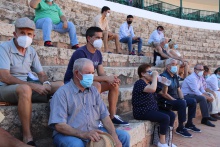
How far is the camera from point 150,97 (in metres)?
4.05

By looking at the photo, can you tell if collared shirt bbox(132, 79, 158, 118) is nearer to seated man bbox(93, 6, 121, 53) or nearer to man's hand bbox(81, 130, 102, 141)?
man's hand bbox(81, 130, 102, 141)

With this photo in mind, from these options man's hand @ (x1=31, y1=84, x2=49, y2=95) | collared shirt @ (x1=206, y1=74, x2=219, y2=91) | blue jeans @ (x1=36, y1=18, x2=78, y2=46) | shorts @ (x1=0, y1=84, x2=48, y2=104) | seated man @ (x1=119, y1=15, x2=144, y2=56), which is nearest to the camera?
shorts @ (x1=0, y1=84, x2=48, y2=104)

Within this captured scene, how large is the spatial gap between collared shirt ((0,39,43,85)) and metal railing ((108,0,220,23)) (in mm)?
10945

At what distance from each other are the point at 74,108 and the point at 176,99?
3.00 metres

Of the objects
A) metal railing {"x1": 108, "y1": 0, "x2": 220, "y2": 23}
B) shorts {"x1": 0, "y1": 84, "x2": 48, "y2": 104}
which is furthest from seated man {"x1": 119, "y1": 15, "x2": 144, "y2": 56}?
metal railing {"x1": 108, "y1": 0, "x2": 220, "y2": 23}

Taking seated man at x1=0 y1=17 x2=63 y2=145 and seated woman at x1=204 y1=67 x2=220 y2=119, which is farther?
seated woman at x1=204 y1=67 x2=220 y2=119

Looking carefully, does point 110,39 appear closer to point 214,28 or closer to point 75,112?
point 75,112

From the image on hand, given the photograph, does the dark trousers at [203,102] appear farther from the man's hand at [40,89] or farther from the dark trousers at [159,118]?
the man's hand at [40,89]

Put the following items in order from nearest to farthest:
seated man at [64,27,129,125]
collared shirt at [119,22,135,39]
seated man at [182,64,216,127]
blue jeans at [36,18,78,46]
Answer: seated man at [64,27,129,125] < blue jeans at [36,18,78,46] < seated man at [182,64,216,127] < collared shirt at [119,22,135,39]

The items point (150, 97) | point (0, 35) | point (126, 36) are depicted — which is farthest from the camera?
point (126, 36)

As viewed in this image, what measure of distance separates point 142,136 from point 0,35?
2.96m

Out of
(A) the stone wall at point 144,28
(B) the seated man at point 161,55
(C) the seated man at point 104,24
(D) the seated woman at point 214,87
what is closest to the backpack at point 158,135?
(D) the seated woman at point 214,87

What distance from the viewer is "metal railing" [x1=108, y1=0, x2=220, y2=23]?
1495 centimetres

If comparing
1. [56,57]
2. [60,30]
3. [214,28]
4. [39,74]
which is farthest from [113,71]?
[214,28]
